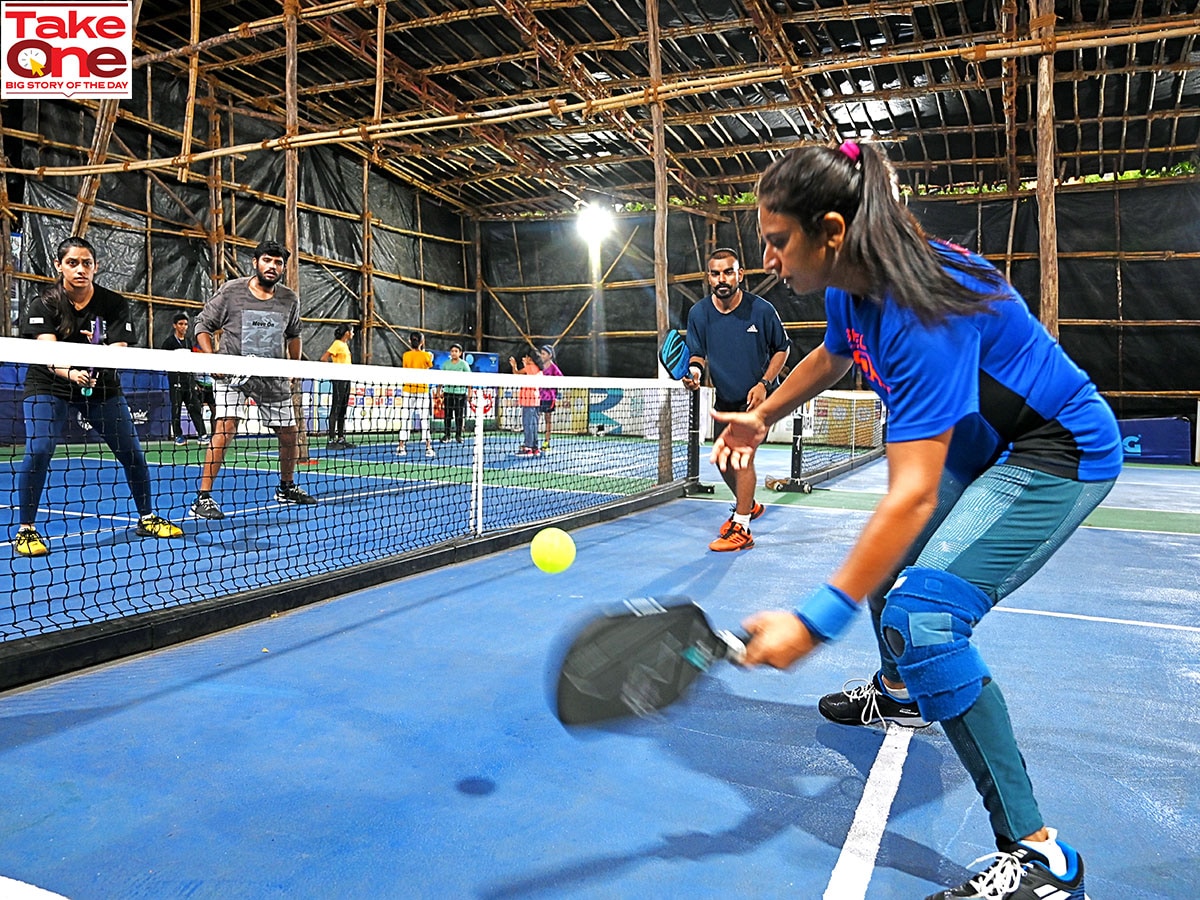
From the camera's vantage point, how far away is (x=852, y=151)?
1662 mm

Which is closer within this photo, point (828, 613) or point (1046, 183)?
point (828, 613)

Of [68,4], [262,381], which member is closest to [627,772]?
[262,381]

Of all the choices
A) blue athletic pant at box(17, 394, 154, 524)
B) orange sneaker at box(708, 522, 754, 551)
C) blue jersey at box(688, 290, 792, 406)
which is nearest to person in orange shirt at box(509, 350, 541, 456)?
blue jersey at box(688, 290, 792, 406)

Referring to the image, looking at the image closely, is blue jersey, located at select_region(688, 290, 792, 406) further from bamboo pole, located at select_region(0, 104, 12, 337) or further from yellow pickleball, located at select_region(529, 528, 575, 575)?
bamboo pole, located at select_region(0, 104, 12, 337)

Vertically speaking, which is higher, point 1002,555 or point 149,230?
point 149,230

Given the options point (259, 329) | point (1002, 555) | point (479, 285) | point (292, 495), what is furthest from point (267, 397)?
point (479, 285)

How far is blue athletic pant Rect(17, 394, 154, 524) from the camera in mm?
5074

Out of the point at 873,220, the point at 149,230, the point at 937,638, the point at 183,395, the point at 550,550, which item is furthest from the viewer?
the point at 149,230

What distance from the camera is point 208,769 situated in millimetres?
2348

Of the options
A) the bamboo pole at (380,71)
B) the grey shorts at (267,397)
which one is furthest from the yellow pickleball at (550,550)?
the bamboo pole at (380,71)

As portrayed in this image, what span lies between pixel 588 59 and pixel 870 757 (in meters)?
15.4

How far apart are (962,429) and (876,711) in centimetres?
141

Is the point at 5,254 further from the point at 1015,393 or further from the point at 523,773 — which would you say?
the point at 1015,393

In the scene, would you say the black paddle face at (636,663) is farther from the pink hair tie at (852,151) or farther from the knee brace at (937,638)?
the pink hair tie at (852,151)
